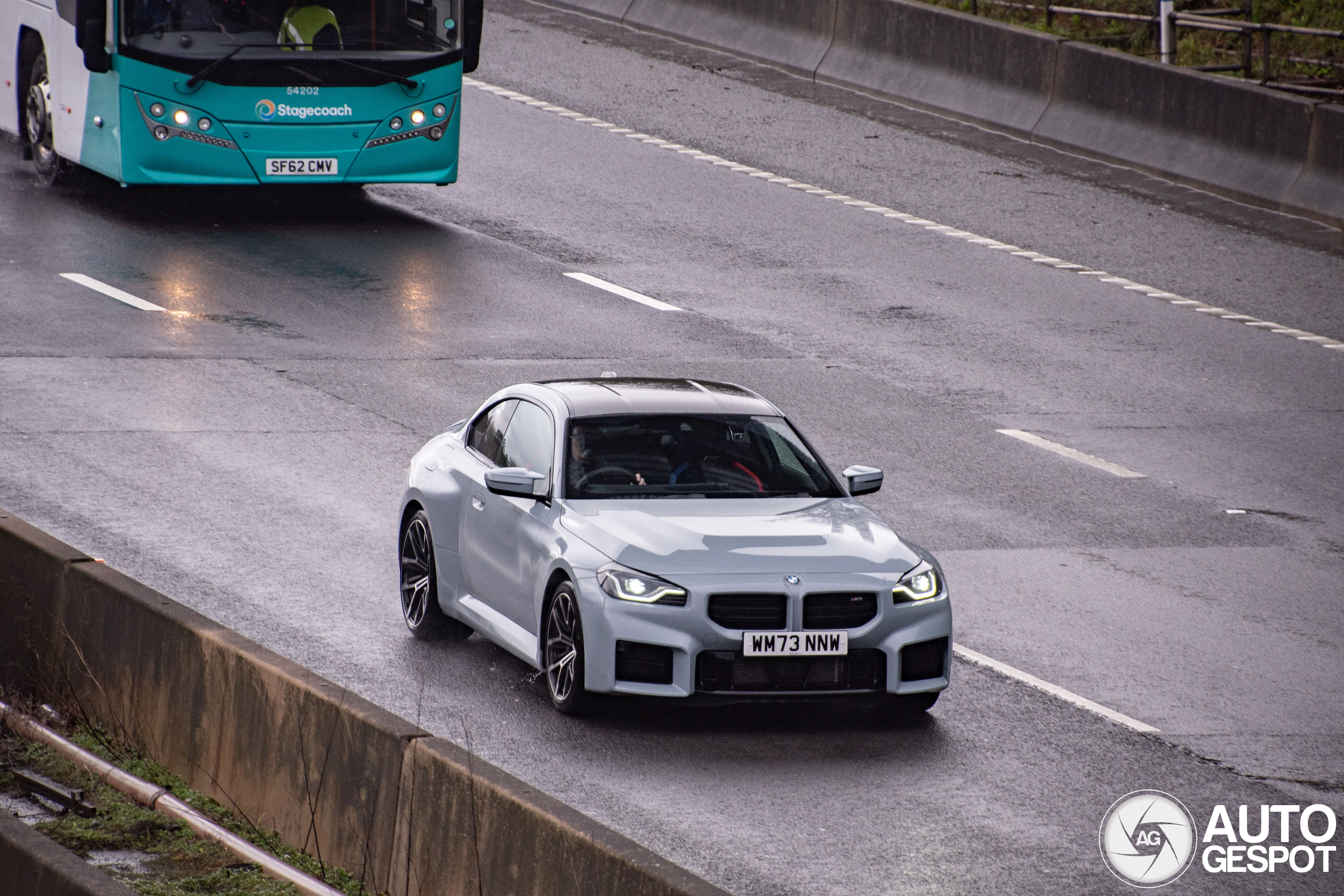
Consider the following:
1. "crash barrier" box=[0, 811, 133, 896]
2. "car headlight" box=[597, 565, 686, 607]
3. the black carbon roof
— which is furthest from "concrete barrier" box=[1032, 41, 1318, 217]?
"crash barrier" box=[0, 811, 133, 896]

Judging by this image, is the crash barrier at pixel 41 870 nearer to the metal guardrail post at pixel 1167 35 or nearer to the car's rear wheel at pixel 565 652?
the car's rear wheel at pixel 565 652

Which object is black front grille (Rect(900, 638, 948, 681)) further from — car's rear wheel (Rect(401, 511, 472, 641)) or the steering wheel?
car's rear wheel (Rect(401, 511, 472, 641))

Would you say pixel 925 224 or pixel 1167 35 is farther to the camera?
pixel 1167 35

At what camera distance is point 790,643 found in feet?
31.1

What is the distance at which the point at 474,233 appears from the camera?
2147cm

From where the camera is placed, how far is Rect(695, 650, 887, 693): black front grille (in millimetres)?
9500

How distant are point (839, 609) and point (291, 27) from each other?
12.9m

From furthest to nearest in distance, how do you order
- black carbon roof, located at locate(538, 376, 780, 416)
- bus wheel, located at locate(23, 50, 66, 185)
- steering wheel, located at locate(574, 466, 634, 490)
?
bus wheel, located at locate(23, 50, 66, 185), black carbon roof, located at locate(538, 376, 780, 416), steering wheel, located at locate(574, 466, 634, 490)

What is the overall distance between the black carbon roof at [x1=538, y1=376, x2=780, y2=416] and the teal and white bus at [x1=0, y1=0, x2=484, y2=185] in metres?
10.1

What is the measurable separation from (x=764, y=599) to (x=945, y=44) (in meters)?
18.1

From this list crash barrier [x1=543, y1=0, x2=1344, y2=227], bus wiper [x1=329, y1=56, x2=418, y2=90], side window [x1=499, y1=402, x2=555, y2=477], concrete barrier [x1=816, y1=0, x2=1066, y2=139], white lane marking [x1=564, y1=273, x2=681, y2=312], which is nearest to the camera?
side window [x1=499, y1=402, x2=555, y2=477]

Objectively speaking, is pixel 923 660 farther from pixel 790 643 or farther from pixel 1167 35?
pixel 1167 35

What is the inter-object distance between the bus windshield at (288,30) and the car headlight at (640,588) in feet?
39.6

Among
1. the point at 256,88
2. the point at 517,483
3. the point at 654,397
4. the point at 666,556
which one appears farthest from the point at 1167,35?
the point at 666,556
